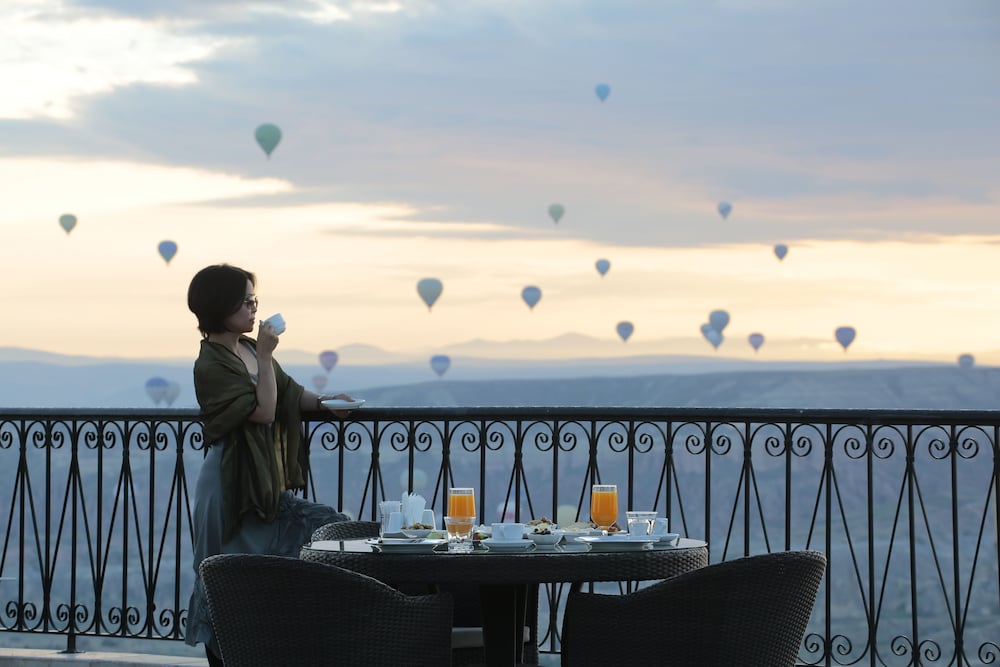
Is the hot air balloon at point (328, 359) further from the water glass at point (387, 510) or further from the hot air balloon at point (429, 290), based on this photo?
the water glass at point (387, 510)

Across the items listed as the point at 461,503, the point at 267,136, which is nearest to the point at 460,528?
the point at 461,503

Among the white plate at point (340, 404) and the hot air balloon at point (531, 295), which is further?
the hot air balloon at point (531, 295)

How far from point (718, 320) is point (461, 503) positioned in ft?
112

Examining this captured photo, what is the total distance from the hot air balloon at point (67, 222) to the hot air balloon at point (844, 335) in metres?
19.2

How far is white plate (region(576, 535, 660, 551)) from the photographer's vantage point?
3.29m

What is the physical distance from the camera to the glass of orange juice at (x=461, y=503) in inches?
134

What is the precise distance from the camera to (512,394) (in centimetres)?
5022

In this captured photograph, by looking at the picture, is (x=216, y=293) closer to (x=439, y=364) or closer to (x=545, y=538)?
(x=545, y=538)

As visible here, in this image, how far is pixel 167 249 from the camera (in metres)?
28.6

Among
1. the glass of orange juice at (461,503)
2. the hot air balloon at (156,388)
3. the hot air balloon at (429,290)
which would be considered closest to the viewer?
the glass of orange juice at (461,503)

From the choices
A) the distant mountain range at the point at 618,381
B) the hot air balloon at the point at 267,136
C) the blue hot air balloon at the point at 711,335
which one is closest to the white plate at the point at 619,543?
the hot air balloon at the point at 267,136

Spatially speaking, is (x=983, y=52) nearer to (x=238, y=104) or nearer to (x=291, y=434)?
(x=238, y=104)

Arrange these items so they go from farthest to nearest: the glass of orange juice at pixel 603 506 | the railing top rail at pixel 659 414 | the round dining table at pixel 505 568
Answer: the railing top rail at pixel 659 414
the glass of orange juice at pixel 603 506
the round dining table at pixel 505 568

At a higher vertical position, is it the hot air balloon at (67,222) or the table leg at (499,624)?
the hot air balloon at (67,222)
